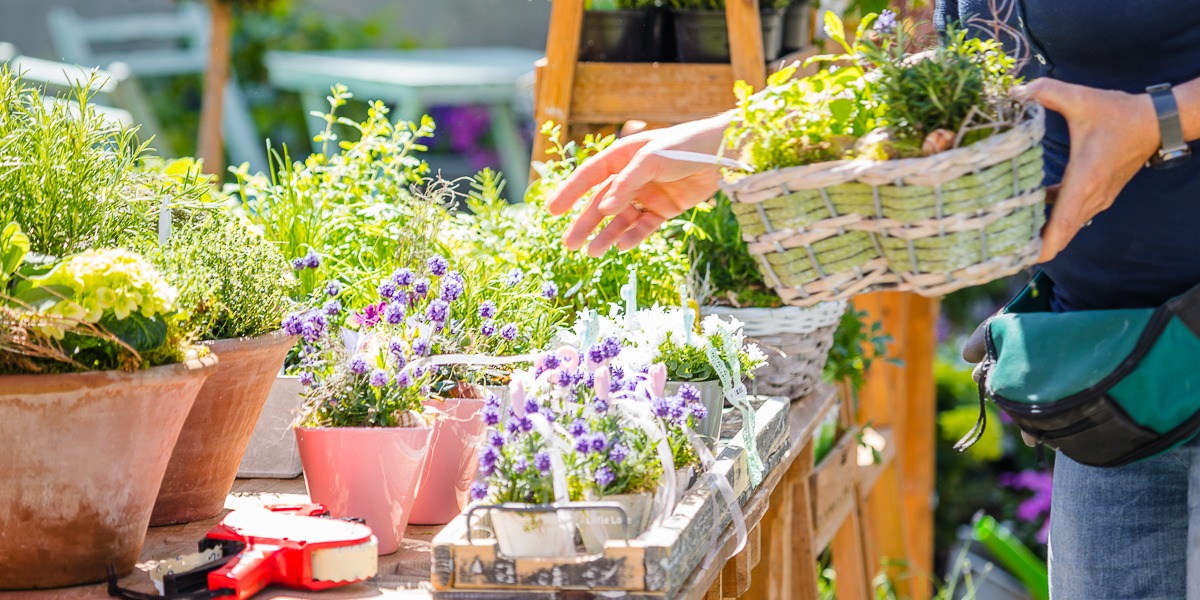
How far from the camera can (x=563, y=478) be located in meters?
1.01

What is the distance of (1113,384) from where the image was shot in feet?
3.93

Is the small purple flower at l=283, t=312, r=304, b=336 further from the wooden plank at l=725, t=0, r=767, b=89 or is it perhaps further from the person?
the wooden plank at l=725, t=0, r=767, b=89

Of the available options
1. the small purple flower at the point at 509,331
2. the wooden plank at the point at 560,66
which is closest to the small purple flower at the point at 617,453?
the small purple flower at the point at 509,331

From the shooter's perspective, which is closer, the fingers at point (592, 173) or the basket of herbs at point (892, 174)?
the basket of herbs at point (892, 174)

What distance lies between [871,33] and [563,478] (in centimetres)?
46

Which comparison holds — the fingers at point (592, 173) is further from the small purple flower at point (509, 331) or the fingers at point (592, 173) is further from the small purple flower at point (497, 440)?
the small purple flower at point (497, 440)

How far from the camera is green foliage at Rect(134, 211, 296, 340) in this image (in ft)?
3.85

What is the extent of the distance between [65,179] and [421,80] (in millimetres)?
3406

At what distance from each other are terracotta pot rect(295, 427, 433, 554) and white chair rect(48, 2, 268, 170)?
3.44 m

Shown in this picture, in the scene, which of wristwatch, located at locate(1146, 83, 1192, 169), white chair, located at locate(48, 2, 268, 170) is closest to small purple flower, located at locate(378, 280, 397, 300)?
wristwatch, located at locate(1146, 83, 1192, 169)

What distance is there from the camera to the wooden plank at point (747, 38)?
6.81ft

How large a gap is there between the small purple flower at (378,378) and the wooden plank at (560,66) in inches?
40.3

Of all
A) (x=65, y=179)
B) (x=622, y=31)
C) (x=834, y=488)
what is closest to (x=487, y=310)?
(x=65, y=179)

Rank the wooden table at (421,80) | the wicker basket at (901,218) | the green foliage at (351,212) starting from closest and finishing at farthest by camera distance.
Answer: the wicker basket at (901,218) < the green foliage at (351,212) < the wooden table at (421,80)
